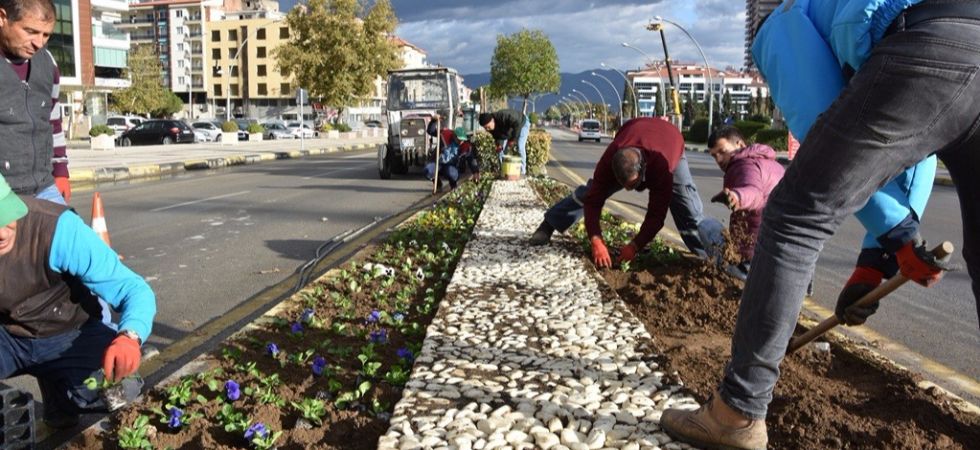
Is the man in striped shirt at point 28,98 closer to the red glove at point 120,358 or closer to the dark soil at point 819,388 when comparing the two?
the red glove at point 120,358

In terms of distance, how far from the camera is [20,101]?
356 cm

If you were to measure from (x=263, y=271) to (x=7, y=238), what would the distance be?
3.93m

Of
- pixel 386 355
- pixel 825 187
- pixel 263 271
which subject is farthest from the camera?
pixel 263 271

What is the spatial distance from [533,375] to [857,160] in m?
1.50

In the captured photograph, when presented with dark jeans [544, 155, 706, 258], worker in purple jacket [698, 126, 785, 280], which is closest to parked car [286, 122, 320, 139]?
dark jeans [544, 155, 706, 258]

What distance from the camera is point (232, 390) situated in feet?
9.48

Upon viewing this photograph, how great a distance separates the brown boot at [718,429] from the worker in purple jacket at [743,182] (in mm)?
2407

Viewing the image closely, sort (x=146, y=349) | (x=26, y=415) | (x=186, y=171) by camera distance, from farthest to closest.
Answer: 1. (x=186, y=171)
2. (x=146, y=349)
3. (x=26, y=415)

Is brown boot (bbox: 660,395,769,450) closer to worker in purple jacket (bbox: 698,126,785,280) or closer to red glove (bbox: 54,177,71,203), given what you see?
worker in purple jacket (bbox: 698,126,785,280)

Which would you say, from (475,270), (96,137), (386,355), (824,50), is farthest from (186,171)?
(824,50)

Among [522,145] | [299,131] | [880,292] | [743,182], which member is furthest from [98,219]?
[299,131]

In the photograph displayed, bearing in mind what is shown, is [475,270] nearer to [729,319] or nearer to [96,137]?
[729,319]

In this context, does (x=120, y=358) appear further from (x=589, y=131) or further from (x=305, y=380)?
(x=589, y=131)

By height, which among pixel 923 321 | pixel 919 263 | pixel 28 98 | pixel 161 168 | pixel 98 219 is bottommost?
pixel 161 168
